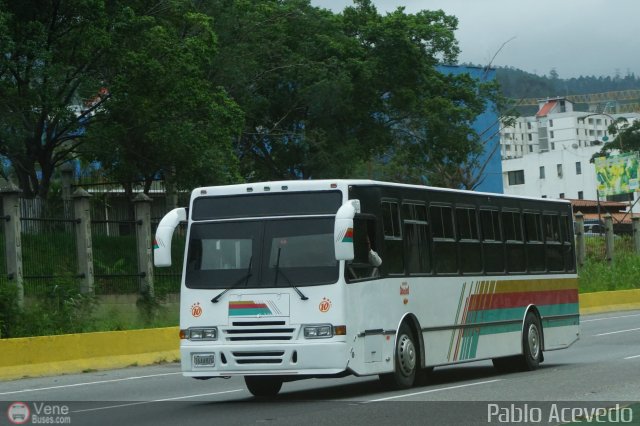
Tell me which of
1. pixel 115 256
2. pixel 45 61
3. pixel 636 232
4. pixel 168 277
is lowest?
pixel 168 277

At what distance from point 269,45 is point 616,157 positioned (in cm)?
3155

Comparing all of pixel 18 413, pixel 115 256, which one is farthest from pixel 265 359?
pixel 115 256

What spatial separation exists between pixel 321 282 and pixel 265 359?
1140 mm

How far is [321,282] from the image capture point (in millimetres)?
15203

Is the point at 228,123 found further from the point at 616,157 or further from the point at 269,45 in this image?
the point at 616,157

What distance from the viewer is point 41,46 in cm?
3484

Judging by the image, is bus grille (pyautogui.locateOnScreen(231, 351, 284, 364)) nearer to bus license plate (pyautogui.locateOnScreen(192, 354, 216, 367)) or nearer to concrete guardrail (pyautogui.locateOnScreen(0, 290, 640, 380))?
bus license plate (pyautogui.locateOnScreen(192, 354, 216, 367))

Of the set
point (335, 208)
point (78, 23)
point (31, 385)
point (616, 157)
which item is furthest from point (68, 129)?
point (616, 157)

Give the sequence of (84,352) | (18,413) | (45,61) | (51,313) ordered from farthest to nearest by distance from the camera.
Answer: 1. (45,61)
2. (51,313)
3. (84,352)
4. (18,413)

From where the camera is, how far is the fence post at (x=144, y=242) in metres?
27.4

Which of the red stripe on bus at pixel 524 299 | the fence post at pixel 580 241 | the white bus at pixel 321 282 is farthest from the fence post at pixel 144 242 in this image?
the fence post at pixel 580 241

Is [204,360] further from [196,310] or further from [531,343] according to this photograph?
[531,343]

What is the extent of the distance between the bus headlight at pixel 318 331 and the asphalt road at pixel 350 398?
798 millimetres

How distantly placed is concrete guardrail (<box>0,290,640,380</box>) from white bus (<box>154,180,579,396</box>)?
575cm
